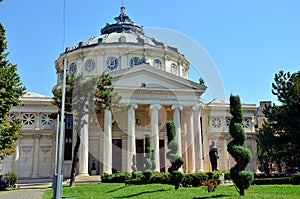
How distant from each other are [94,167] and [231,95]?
1056 inches

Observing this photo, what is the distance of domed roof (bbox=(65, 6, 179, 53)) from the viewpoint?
50.1 m

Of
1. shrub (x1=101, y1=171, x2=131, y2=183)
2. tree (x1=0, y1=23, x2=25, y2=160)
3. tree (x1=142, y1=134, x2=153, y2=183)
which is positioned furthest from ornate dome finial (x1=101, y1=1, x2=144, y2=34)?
tree (x1=0, y1=23, x2=25, y2=160)

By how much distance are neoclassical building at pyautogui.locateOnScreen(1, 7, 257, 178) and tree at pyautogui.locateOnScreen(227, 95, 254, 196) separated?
816 inches

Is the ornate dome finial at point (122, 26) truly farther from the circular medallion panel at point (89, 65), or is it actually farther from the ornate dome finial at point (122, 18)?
the circular medallion panel at point (89, 65)

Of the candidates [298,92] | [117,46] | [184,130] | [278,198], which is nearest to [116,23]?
[117,46]

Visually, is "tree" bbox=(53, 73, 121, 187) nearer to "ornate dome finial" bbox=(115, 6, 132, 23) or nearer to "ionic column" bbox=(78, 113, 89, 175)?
"ionic column" bbox=(78, 113, 89, 175)

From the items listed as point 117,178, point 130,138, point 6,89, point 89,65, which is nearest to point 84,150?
point 130,138

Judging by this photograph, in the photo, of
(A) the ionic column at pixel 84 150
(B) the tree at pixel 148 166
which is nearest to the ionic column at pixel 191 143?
(A) the ionic column at pixel 84 150

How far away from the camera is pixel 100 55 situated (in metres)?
47.8

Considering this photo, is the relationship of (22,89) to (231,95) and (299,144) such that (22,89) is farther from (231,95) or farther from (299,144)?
(299,144)

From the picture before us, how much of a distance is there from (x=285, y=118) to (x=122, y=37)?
29.8m

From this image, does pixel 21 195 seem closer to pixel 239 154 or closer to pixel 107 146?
pixel 239 154

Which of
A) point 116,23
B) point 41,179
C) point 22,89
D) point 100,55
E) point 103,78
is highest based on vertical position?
point 116,23

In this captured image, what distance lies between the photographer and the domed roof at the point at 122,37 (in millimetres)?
50125
